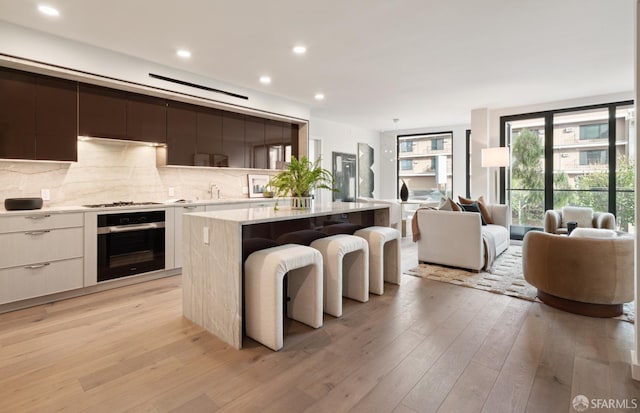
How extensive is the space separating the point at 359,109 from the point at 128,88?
4017 mm

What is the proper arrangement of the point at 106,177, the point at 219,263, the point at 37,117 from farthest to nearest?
1. the point at 106,177
2. the point at 37,117
3. the point at 219,263

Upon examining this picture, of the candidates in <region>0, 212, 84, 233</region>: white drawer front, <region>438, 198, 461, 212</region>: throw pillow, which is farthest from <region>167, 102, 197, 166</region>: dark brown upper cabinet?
<region>438, 198, 461, 212</region>: throw pillow

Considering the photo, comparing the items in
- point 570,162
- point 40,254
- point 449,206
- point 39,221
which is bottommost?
point 40,254

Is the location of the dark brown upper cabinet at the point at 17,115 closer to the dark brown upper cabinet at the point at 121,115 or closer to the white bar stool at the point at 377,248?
the dark brown upper cabinet at the point at 121,115

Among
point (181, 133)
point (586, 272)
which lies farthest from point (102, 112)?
point (586, 272)

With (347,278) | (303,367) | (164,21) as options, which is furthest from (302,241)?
(164,21)

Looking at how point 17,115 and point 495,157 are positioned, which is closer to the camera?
point 17,115

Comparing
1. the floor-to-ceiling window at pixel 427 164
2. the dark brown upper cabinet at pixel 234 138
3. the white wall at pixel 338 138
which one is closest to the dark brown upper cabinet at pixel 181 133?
the dark brown upper cabinet at pixel 234 138

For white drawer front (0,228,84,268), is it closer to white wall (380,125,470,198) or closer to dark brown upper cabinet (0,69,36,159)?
dark brown upper cabinet (0,69,36,159)

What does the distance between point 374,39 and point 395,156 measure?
5925 mm

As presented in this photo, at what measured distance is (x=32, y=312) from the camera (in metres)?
2.99

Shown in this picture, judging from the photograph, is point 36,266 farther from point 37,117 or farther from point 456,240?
point 456,240

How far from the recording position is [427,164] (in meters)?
8.65

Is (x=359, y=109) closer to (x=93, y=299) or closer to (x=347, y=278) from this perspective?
(x=347, y=278)
